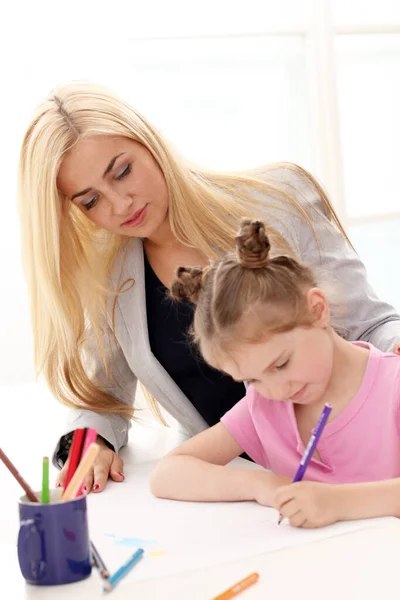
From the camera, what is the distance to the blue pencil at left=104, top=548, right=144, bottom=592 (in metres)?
0.95

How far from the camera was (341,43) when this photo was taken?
326cm

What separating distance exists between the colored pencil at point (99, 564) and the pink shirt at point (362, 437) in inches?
14.7

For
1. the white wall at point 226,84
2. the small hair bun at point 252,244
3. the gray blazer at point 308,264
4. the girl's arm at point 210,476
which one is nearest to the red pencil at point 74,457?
the girl's arm at point 210,476

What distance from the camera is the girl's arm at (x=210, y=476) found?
1.22 metres

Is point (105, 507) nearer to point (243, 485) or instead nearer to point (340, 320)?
point (243, 485)

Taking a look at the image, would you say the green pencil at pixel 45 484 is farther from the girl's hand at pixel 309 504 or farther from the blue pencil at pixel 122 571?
the girl's hand at pixel 309 504

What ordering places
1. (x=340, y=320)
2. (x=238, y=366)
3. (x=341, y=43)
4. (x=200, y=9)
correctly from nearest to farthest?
(x=238, y=366) < (x=340, y=320) < (x=200, y=9) < (x=341, y=43)

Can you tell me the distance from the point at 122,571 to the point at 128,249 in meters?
0.89

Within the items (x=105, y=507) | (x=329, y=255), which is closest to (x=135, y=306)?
(x=329, y=255)

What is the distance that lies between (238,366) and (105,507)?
0.95ft

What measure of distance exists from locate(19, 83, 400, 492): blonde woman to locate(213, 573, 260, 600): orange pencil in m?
0.60

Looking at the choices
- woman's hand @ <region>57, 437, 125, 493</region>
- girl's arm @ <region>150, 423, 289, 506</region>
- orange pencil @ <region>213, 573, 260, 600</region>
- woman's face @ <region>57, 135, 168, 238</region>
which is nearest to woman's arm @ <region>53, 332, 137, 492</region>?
woman's hand @ <region>57, 437, 125, 493</region>

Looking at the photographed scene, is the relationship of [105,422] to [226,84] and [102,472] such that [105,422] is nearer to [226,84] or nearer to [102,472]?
[102,472]

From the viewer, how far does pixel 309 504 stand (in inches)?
42.6
